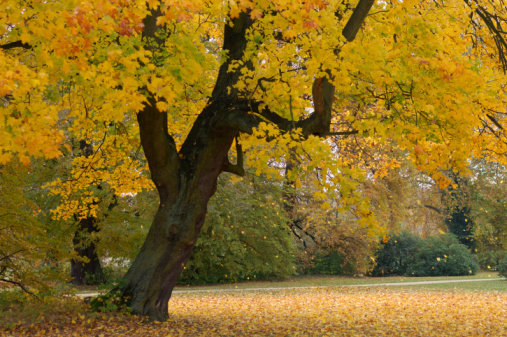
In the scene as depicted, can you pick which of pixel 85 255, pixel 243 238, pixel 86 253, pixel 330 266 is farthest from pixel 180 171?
pixel 330 266

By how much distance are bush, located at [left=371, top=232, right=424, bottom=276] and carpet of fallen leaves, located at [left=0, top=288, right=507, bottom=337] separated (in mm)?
10533

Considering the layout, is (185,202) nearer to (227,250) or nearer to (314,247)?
(227,250)

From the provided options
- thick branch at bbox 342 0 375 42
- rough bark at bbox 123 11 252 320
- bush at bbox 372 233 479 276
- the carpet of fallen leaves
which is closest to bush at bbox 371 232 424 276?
bush at bbox 372 233 479 276

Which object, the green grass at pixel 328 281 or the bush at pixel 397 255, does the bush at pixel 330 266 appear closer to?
the green grass at pixel 328 281

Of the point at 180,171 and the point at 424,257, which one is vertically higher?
the point at 180,171

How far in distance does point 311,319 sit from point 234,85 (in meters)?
4.26

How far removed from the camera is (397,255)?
73.7 ft

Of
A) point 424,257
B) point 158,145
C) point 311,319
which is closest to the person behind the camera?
point 158,145

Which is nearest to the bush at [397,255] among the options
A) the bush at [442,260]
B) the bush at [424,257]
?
the bush at [424,257]

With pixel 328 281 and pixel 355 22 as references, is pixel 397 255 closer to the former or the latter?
pixel 328 281

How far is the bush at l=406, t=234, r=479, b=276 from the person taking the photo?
20.9m

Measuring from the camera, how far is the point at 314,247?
21.2 metres

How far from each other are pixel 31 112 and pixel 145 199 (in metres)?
12.1

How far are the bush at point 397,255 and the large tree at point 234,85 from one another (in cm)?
1558
